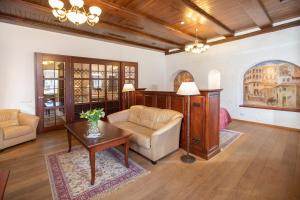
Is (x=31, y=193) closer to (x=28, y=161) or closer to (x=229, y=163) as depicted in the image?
(x=28, y=161)

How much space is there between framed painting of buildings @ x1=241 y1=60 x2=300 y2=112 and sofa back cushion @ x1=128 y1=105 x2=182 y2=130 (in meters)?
3.72

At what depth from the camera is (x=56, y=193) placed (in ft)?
6.62

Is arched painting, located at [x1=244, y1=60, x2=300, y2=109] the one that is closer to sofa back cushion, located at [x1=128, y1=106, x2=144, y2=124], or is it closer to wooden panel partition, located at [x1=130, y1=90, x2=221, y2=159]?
wooden panel partition, located at [x1=130, y1=90, x2=221, y2=159]

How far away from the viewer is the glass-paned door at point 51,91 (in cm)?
447

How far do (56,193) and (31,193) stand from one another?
0.33 metres

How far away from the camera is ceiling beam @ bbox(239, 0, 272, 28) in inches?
133

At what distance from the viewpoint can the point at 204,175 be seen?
243 cm

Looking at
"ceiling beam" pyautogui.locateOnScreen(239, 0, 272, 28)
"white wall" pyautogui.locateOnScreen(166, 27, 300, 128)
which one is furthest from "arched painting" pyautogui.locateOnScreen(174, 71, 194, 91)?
"ceiling beam" pyautogui.locateOnScreen(239, 0, 272, 28)

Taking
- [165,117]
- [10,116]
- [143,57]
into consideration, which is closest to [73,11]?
[165,117]

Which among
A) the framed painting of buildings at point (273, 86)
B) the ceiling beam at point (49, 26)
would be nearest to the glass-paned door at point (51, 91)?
the ceiling beam at point (49, 26)

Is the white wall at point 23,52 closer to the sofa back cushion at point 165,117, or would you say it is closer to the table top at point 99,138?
the table top at point 99,138

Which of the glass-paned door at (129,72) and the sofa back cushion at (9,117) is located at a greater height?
the glass-paned door at (129,72)

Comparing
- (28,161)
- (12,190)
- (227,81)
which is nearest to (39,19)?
(28,161)

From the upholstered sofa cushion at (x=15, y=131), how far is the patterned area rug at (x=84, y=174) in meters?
1.07
